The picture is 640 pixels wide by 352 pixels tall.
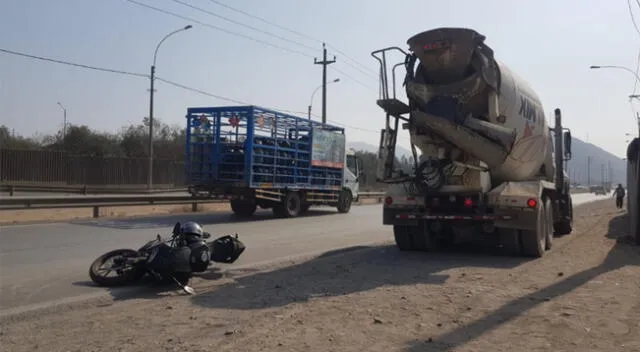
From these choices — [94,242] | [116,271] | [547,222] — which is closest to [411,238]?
[547,222]

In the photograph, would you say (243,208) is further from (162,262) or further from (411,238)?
(162,262)

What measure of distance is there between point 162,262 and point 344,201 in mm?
17803

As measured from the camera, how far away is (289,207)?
69.6 feet

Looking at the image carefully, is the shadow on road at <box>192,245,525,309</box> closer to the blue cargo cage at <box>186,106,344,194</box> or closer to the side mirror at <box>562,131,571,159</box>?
the side mirror at <box>562,131,571,159</box>

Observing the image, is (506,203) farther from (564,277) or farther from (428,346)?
(428,346)

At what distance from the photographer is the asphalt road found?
7719mm

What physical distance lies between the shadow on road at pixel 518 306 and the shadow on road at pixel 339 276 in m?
1.35

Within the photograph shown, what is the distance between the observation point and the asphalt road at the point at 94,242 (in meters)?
7.72

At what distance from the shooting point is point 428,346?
502 cm

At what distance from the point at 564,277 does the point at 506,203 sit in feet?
7.08

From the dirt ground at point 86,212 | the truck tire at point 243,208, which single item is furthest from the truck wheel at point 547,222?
the dirt ground at point 86,212

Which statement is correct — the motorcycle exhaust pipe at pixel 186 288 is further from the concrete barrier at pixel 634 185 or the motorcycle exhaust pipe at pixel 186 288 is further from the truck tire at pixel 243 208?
the truck tire at pixel 243 208

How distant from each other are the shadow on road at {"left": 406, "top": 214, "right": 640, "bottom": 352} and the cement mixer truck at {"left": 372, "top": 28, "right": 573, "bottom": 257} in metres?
1.35

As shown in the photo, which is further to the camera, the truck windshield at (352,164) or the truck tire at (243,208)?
the truck windshield at (352,164)
